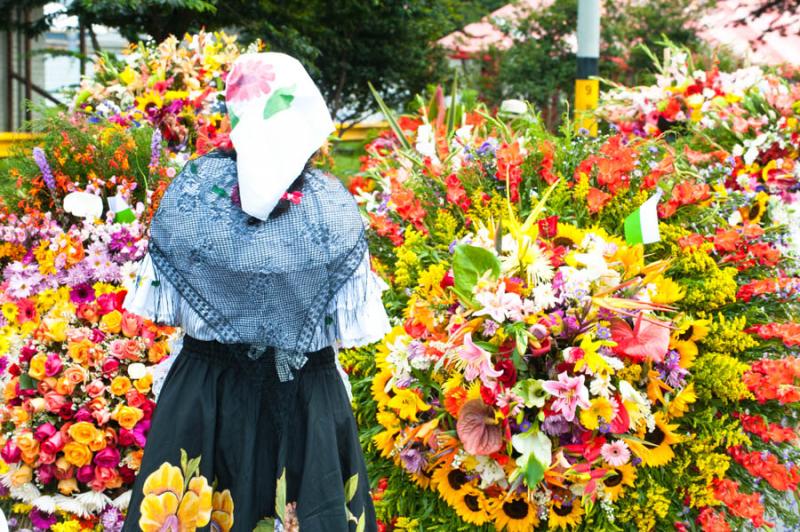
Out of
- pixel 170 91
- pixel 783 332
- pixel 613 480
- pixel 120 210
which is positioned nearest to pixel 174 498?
pixel 613 480

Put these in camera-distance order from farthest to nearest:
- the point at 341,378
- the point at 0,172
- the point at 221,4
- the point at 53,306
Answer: the point at 221,4 → the point at 0,172 → the point at 53,306 → the point at 341,378

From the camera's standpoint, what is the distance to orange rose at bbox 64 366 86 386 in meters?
3.04

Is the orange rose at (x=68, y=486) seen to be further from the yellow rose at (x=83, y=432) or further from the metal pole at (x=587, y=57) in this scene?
the metal pole at (x=587, y=57)

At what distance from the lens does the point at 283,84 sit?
7.64ft

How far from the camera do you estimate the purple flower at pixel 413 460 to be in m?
2.99

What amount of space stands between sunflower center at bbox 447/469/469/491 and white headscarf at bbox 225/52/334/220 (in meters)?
1.16

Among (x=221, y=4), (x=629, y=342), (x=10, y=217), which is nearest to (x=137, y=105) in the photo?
(x=10, y=217)

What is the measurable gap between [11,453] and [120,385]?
0.43m

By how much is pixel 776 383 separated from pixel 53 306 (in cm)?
266

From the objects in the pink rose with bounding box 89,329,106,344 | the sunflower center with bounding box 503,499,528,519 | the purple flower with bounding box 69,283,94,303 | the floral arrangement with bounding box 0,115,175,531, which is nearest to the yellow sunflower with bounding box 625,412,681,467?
the sunflower center with bounding box 503,499,528,519

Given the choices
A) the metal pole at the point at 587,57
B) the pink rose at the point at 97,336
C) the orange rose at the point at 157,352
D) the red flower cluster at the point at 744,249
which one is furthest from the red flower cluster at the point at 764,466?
the metal pole at the point at 587,57

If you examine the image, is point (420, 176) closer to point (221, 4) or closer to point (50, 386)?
point (50, 386)

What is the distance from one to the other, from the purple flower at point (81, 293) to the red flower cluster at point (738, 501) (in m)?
2.43

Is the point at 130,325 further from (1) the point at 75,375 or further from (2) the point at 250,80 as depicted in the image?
(2) the point at 250,80
